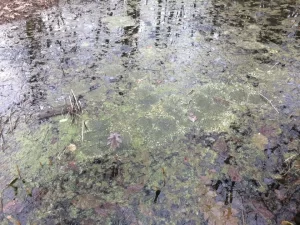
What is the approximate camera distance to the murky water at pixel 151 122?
1607 millimetres

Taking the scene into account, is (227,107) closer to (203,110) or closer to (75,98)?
(203,110)

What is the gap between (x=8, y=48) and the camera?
10.4 ft

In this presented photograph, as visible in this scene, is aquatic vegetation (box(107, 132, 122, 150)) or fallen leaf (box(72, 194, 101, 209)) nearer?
fallen leaf (box(72, 194, 101, 209))

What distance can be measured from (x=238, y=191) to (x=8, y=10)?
14.4 feet

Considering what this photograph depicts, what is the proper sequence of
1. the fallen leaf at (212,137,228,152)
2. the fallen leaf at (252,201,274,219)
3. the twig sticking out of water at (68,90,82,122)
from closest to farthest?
the fallen leaf at (252,201,274,219) → the fallen leaf at (212,137,228,152) → the twig sticking out of water at (68,90,82,122)

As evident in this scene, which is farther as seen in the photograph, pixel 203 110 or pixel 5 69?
pixel 5 69

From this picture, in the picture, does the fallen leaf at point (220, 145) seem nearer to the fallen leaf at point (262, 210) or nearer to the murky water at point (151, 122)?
the murky water at point (151, 122)

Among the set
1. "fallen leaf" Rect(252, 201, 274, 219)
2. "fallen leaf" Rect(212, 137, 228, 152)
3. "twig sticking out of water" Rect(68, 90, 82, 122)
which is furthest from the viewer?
"twig sticking out of water" Rect(68, 90, 82, 122)

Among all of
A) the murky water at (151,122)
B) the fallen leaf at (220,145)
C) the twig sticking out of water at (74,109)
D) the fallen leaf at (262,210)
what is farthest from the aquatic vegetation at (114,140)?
the fallen leaf at (262,210)

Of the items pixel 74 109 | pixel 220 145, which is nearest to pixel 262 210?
pixel 220 145

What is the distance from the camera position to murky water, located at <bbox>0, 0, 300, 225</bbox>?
1607 millimetres

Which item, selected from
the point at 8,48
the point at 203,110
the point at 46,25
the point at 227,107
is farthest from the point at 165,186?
the point at 46,25

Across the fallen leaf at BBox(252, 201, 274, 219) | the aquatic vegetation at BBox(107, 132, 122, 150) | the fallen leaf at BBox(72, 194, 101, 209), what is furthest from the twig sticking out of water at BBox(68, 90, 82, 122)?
the fallen leaf at BBox(252, 201, 274, 219)

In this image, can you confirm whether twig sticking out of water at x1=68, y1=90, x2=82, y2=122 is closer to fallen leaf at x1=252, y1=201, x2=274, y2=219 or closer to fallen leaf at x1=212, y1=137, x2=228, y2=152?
fallen leaf at x1=212, y1=137, x2=228, y2=152
